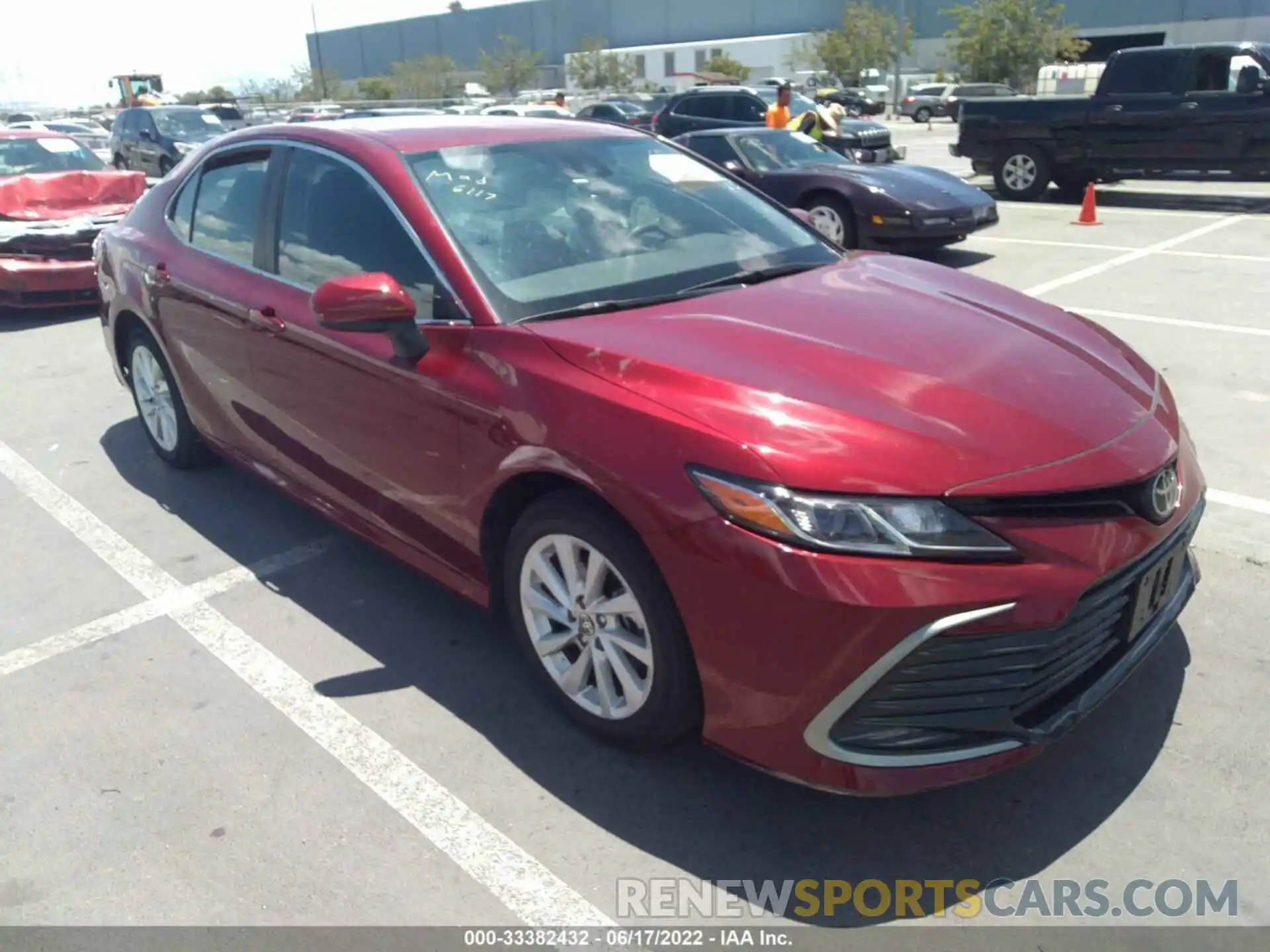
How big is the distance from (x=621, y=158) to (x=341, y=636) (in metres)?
2.03

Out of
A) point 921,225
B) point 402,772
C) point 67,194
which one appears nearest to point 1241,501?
point 402,772

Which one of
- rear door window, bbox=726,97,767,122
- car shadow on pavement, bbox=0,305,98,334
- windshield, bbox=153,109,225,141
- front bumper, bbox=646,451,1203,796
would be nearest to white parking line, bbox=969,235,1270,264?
rear door window, bbox=726,97,767,122

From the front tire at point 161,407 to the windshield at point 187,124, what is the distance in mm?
17544

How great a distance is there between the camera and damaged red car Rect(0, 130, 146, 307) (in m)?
9.14

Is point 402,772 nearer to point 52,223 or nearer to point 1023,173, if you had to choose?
point 52,223

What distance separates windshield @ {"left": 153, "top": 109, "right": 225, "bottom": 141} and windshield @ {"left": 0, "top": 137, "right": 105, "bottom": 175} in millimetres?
10743

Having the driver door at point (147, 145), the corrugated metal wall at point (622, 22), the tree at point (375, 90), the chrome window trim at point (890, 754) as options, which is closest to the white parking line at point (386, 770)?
the chrome window trim at point (890, 754)

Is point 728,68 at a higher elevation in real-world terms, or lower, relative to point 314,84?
lower

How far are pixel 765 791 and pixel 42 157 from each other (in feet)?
34.9

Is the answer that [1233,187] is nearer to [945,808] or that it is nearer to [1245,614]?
[1245,614]

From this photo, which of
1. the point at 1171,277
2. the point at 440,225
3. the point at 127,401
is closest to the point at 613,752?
the point at 440,225

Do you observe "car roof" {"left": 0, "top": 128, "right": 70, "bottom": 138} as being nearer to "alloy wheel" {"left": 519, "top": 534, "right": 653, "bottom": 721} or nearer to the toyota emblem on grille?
"alloy wheel" {"left": 519, "top": 534, "right": 653, "bottom": 721}

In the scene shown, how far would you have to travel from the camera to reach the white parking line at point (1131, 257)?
926cm

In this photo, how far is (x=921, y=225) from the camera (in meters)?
9.90
